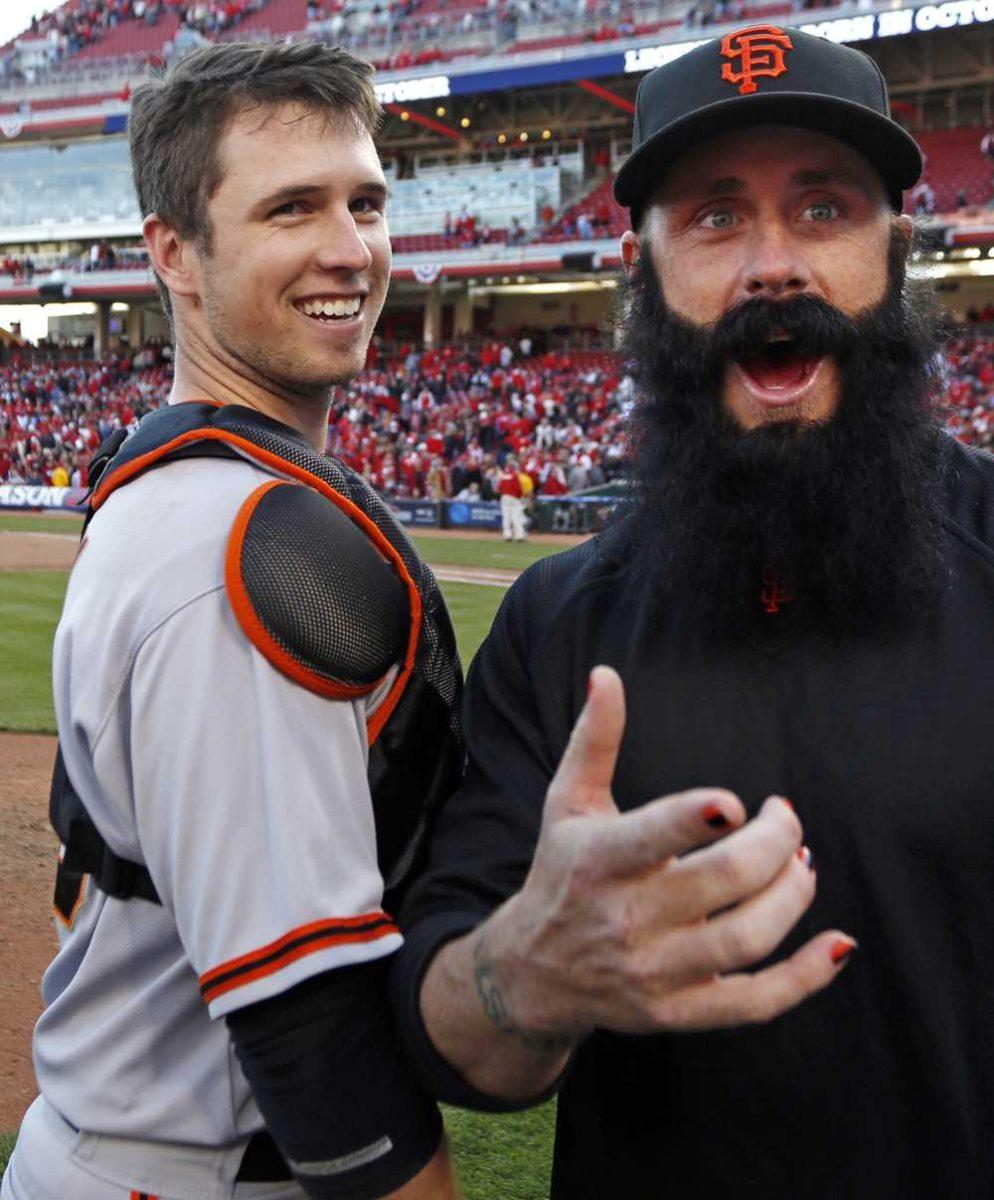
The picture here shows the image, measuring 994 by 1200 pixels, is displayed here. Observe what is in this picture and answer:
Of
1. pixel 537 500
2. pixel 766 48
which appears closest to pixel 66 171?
pixel 537 500

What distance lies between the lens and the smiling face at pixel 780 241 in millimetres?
1898

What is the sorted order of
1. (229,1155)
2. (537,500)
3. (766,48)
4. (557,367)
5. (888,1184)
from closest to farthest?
(888,1184)
(229,1155)
(766,48)
(537,500)
(557,367)

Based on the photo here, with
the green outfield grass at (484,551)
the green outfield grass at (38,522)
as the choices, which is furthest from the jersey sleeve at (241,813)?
the green outfield grass at (38,522)

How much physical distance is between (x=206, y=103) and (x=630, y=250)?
2.40ft

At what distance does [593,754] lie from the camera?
1238mm

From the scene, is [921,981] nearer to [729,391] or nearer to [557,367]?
[729,391]

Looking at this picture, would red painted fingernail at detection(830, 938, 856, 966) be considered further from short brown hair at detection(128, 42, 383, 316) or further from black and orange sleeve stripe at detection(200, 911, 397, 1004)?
short brown hair at detection(128, 42, 383, 316)

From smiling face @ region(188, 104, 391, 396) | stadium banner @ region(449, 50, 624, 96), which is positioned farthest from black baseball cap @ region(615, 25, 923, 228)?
stadium banner @ region(449, 50, 624, 96)

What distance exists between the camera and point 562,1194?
1814 mm

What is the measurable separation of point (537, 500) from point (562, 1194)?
76.2ft

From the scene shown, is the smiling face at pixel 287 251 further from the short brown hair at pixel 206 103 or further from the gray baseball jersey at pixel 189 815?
the gray baseball jersey at pixel 189 815

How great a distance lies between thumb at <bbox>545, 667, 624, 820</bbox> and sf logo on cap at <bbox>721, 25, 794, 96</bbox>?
3.56ft

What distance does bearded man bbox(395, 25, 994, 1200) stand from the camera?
1640 millimetres

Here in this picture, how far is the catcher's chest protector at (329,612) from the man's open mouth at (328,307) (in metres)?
0.22
